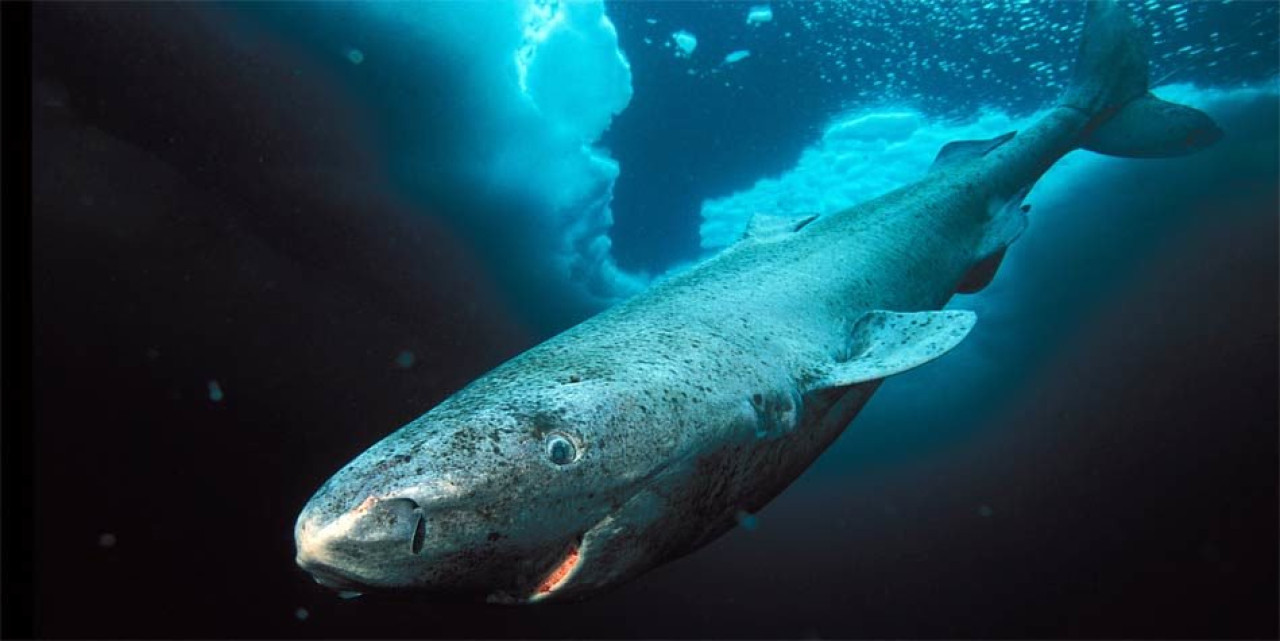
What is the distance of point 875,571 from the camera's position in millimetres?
26750

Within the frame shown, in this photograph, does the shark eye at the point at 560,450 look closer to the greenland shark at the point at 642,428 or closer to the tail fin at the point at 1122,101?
the greenland shark at the point at 642,428

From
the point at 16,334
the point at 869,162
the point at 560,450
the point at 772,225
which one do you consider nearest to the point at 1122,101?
the point at 869,162

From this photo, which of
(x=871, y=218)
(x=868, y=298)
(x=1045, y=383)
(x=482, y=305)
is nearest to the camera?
(x=868, y=298)

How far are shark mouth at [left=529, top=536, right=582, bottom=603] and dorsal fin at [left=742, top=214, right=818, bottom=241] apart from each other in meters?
3.53

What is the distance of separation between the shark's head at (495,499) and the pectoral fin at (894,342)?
1252 mm

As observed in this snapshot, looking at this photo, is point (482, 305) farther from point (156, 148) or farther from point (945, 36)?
point (945, 36)

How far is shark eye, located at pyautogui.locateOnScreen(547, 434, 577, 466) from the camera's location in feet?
5.89

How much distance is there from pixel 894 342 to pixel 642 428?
1959mm

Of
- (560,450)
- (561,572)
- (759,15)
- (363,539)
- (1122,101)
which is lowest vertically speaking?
(561,572)

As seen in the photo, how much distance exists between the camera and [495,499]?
1.59m

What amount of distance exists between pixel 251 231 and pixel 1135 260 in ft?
81.1

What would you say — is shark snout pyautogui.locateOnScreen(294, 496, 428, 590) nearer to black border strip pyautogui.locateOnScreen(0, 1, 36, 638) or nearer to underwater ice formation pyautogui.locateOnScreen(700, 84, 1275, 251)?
black border strip pyautogui.locateOnScreen(0, 1, 36, 638)

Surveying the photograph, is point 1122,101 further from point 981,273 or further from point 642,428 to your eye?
point 642,428

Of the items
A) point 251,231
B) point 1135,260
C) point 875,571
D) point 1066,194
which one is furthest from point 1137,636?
point 251,231
